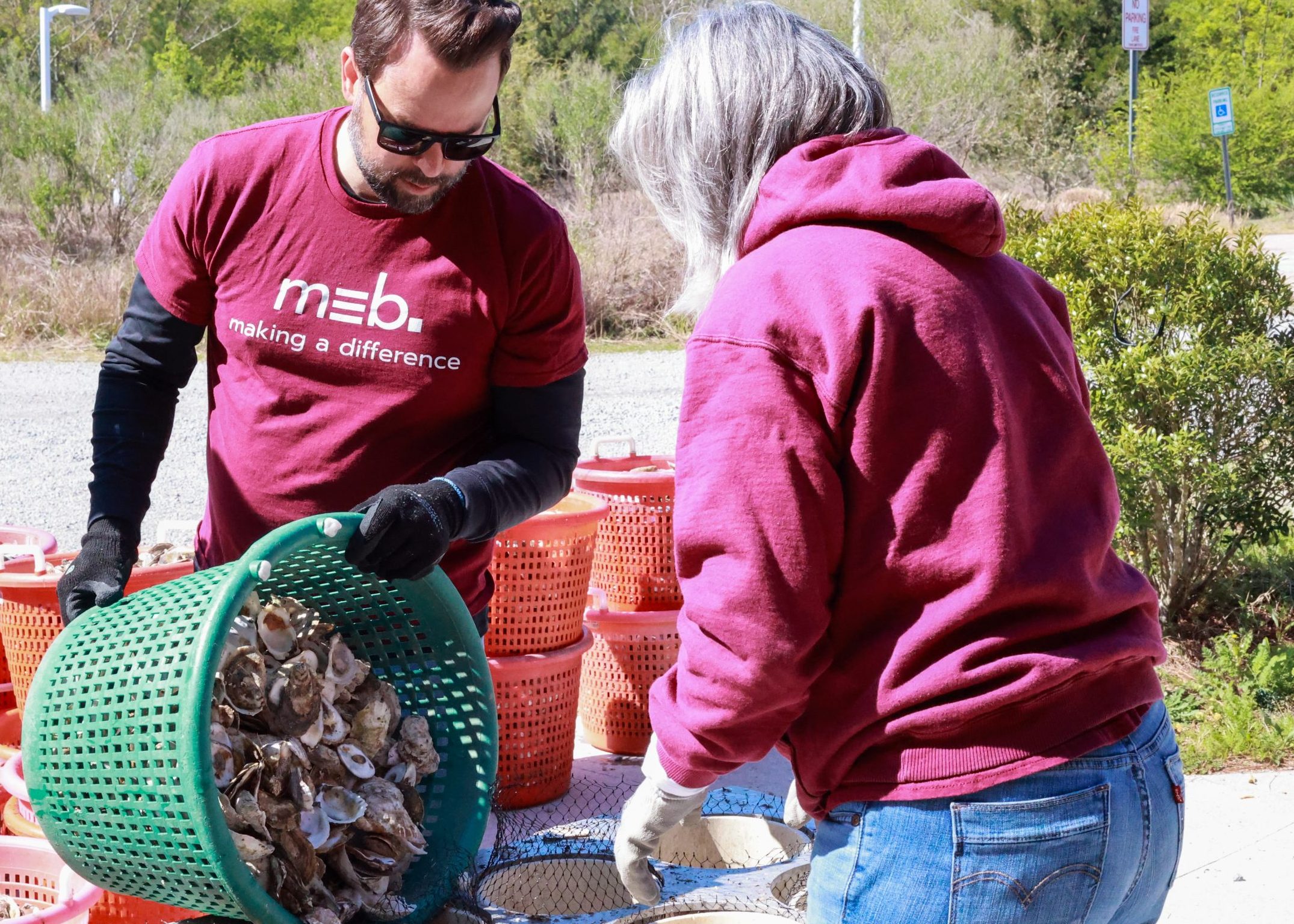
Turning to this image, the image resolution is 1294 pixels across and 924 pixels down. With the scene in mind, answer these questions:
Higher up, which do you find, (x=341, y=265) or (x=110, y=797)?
(x=341, y=265)

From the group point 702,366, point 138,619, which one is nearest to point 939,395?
point 702,366

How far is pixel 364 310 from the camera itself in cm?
239

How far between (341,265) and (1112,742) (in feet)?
4.96

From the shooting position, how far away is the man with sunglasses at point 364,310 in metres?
2.32

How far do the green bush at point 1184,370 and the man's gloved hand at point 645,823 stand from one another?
3.16 meters

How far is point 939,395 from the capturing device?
4.99ft

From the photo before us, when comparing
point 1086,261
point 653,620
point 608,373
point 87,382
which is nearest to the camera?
point 653,620

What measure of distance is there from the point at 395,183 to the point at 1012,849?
1504mm

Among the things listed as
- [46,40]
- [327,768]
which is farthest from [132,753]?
[46,40]

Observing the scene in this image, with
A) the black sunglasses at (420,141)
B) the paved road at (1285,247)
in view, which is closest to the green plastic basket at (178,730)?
the black sunglasses at (420,141)

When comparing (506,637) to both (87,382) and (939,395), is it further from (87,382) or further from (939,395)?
(87,382)

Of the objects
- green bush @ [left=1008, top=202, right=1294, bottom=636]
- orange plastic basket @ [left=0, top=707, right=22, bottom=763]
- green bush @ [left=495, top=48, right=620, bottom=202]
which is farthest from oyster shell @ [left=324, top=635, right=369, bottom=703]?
green bush @ [left=495, top=48, right=620, bottom=202]

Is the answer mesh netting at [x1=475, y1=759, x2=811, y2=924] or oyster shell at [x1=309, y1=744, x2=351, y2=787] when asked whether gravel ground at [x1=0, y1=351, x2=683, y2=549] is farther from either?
oyster shell at [x1=309, y1=744, x2=351, y2=787]

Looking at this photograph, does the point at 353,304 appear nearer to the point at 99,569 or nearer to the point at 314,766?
the point at 99,569
